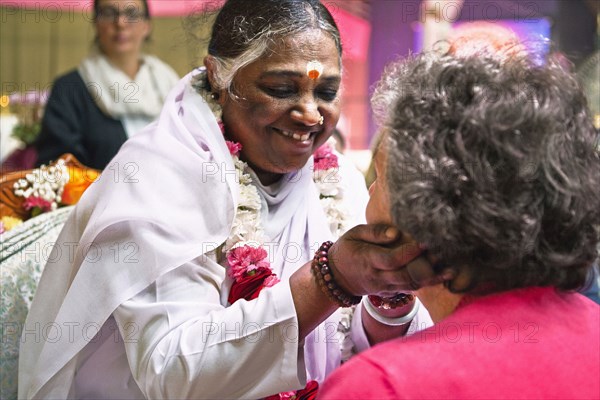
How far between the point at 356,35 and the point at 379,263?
10.9 ft

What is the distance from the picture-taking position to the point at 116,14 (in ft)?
15.3

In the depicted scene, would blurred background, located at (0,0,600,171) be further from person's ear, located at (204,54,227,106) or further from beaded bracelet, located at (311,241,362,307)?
beaded bracelet, located at (311,241,362,307)

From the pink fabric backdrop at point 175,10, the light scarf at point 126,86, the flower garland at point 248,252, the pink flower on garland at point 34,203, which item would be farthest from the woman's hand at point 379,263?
the light scarf at point 126,86

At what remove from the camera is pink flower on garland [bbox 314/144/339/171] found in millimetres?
2350

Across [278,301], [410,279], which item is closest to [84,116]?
[278,301]

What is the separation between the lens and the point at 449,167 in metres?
1.27

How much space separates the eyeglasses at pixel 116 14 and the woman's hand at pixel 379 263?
3333mm

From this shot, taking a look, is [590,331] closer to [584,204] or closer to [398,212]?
[584,204]

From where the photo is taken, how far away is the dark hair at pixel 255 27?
206 cm

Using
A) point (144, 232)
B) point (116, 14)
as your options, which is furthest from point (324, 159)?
point (116, 14)

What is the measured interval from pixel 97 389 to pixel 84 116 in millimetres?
2508

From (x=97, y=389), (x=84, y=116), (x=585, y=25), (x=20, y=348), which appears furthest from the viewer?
(x=84, y=116)

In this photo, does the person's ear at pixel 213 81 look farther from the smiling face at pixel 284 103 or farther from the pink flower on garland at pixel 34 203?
the pink flower on garland at pixel 34 203

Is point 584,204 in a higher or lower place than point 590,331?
higher
